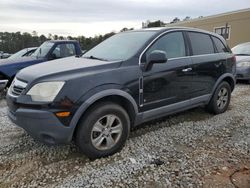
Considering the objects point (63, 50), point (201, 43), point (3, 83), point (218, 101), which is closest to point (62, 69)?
point (201, 43)

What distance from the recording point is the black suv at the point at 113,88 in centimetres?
307

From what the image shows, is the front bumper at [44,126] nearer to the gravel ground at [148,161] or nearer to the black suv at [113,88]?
the black suv at [113,88]

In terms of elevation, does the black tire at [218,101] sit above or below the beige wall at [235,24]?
below

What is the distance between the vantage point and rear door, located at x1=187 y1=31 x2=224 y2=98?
4.57 meters

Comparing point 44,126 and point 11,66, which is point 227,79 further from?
point 11,66

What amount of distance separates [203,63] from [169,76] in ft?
3.31

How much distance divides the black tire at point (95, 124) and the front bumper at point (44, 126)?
0.18 metres

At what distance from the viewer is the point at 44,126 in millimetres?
3035

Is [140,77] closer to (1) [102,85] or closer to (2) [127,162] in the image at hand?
(1) [102,85]

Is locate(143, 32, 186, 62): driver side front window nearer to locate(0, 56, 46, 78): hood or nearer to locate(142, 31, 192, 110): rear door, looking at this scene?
locate(142, 31, 192, 110): rear door

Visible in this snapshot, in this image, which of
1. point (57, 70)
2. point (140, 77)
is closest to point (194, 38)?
point (140, 77)

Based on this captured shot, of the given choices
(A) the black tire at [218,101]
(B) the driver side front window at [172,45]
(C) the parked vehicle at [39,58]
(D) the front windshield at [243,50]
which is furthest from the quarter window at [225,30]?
(B) the driver side front window at [172,45]

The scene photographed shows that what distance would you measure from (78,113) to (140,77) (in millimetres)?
1090

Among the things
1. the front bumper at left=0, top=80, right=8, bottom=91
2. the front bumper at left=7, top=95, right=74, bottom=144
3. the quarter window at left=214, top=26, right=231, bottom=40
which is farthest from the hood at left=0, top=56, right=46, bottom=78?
the quarter window at left=214, top=26, right=231, bottom=40
